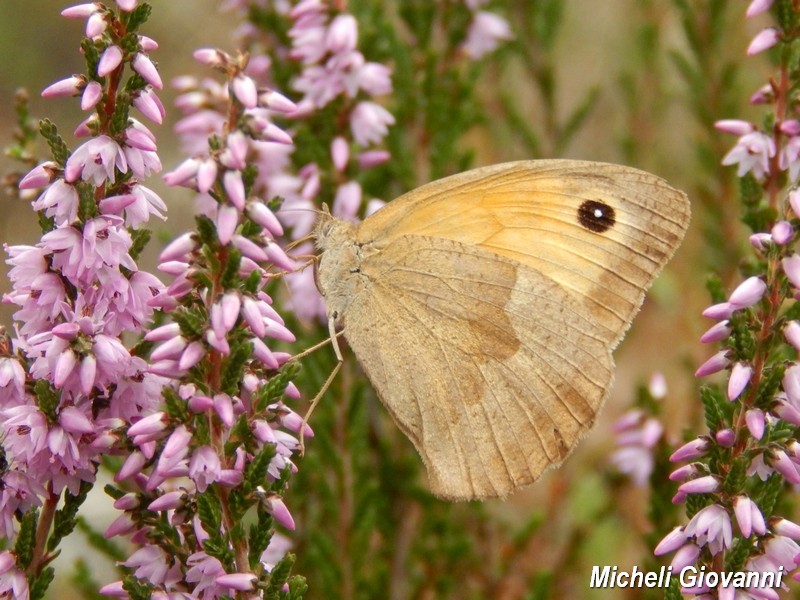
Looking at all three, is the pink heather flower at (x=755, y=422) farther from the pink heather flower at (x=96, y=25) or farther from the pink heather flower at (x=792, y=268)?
the pink heather flower at (x=96, y=25)

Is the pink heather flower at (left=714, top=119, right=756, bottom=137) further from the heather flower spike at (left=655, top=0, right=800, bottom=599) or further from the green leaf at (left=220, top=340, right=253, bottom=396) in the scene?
the green leaf at (left=220, top=340, right=253, bottom=396)

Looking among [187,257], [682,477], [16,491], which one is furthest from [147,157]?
[682,477]

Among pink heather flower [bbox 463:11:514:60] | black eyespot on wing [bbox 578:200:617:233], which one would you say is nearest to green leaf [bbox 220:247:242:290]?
black eyespot on wing [bbox 578:200:617:233]

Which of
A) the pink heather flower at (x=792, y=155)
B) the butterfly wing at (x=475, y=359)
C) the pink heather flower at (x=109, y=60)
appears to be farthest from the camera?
the butterfly wing at (x=475, y=359)

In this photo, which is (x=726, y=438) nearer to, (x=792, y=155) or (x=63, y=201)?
(x=792, y=155)

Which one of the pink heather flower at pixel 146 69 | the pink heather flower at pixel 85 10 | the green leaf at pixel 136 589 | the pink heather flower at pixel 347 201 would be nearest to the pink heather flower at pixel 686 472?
the green leaf at pixel 136 589

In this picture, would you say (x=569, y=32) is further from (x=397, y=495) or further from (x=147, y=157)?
(x=147, y=157)
